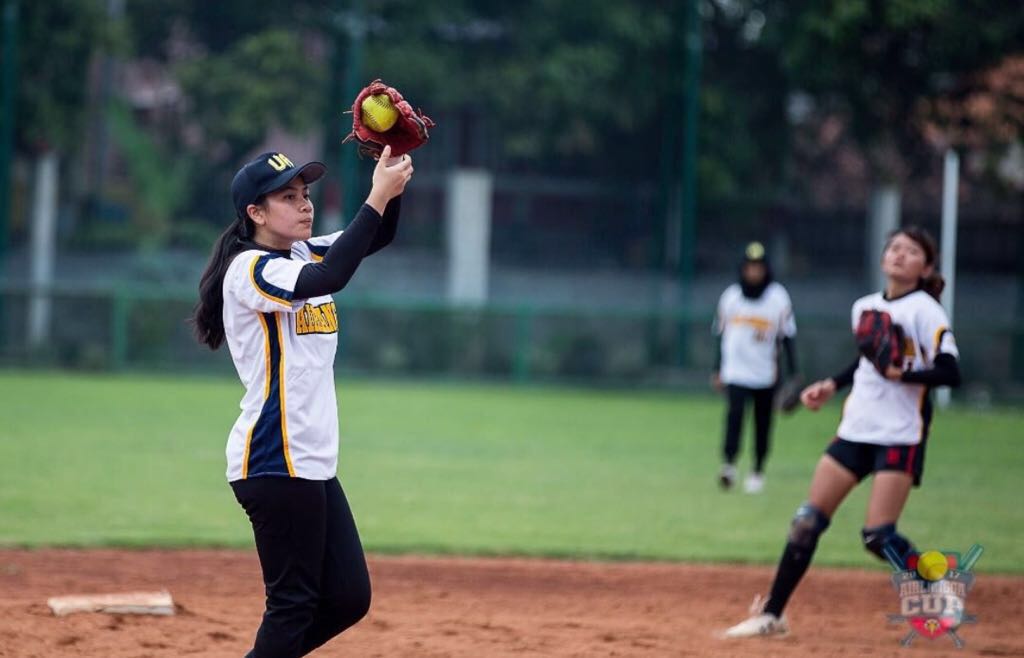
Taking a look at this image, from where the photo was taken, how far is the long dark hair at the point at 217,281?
16.3 ft

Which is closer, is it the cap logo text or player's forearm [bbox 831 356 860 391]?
the cap logo text

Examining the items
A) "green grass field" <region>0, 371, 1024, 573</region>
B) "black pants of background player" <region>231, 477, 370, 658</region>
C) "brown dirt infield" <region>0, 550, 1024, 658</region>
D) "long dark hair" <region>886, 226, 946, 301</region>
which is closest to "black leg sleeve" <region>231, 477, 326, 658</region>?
"black pants of background player" <region>231, 477, 370, 658</region>

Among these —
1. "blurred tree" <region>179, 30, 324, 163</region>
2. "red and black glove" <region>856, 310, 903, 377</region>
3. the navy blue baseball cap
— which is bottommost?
"red and black glove" <region>856, 310, 903, 377</region>

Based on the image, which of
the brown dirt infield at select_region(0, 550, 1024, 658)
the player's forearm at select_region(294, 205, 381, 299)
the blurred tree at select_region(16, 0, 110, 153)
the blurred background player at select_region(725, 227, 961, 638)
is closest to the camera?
the player's forearm at select_region(294, 205, 381, 299)

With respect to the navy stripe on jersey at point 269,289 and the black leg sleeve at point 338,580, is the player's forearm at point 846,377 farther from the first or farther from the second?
the navy stripe on jersey at point 269,289

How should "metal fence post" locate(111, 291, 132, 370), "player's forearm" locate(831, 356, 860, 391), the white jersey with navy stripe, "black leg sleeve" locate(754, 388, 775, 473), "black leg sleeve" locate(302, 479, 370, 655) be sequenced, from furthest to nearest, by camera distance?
"metal fence post" locate(111, 291, 132, 370) → "black leg sleeve" locate(754, 388, 775, 473) → "player's forearm" locate(831, 356, 860, 391) → "black leg sleeve" locate(302, 479, 370, 655) → the white jersey with navy stripe

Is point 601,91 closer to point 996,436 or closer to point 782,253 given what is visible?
point 782,253

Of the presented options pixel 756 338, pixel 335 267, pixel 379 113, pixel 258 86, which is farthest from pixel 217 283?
pixel 258 86

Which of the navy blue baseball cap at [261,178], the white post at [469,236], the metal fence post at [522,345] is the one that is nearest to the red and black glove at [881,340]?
the navy blue baseball cap at [261,178]

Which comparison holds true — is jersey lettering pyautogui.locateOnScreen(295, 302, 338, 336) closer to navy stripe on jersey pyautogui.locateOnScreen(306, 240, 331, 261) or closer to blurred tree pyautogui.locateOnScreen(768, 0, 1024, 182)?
navy stripe on jersey pyautogui.locateOnScreen(306, 240, 331, 261)

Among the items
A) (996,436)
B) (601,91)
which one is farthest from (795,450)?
(601,91)

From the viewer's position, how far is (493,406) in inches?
842

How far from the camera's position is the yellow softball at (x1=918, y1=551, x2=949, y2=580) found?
22.1ft

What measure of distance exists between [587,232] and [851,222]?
17.1ft
